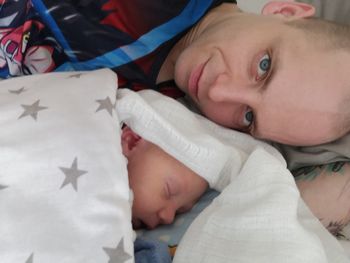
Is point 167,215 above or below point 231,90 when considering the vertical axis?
below

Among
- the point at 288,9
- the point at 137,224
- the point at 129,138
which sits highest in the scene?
the point at 288,9

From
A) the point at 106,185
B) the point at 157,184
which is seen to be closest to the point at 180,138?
the point at 157,184

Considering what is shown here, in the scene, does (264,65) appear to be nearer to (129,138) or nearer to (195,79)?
(195,79)

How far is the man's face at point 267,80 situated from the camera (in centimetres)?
72

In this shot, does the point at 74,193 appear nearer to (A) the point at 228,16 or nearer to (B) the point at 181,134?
(B) the point at 181,134

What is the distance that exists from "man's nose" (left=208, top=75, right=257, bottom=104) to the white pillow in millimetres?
202

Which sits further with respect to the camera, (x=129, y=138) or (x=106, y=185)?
(x=129, y=138)

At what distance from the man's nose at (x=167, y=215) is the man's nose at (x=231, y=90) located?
7.9 inches

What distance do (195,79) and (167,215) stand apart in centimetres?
26

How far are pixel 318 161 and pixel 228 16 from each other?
1.07ft

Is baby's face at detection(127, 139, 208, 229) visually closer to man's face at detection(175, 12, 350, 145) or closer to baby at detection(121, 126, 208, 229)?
baby at detection(121, 126, 208, 229)

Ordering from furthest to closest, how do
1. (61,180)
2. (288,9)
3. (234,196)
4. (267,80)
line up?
1. (288,9)
2. (267,80)
3. (234,196)
4. (61,180)

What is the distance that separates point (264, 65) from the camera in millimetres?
758

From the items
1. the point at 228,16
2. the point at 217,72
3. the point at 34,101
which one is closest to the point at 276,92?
the point at 217,72
